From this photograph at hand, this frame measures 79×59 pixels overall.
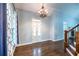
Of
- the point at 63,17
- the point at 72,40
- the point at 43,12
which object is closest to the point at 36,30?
the point at 43,12

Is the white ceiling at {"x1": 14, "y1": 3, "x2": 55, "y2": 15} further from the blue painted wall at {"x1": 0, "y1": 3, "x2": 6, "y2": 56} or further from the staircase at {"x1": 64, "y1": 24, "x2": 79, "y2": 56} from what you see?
the staircase at {"x1": 64, "y1": 24, "x2": 79, "y2": 56}

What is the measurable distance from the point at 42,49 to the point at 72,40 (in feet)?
1.67

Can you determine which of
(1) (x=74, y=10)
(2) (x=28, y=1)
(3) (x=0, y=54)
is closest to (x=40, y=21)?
(2) (x=28, y=1)

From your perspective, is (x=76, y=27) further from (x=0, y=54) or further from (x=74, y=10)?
(x=0, y=54)

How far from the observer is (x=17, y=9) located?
182cm

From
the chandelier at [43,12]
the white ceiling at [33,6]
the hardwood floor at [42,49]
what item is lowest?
the hardwood floor at [42,49]

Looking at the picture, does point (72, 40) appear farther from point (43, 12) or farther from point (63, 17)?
point (43, 12)

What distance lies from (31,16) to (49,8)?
1.03 feet

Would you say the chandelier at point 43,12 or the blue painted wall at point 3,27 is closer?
the blue painted wall at point 3,27

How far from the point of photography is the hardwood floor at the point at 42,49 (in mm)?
1816

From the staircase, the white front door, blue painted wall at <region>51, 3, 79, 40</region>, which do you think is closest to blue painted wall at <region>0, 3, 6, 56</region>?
the white front door

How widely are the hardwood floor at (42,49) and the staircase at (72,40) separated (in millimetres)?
82

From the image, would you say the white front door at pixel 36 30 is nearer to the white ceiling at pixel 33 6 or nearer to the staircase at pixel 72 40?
the white ceiling at pixel 33 6

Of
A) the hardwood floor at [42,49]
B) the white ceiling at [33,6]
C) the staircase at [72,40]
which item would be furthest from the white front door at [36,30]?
the staircase at [72,40]
